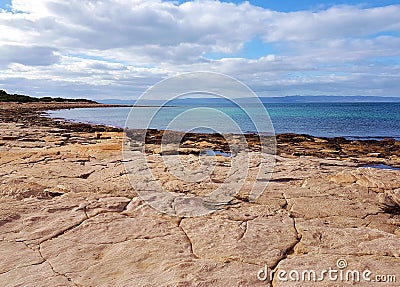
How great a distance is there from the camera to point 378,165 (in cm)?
1044

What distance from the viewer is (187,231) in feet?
13.6

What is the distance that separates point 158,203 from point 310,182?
2947mm

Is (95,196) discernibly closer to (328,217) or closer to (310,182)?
(328,217)

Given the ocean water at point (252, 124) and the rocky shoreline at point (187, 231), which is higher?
the ocean water at point (252, 124)
